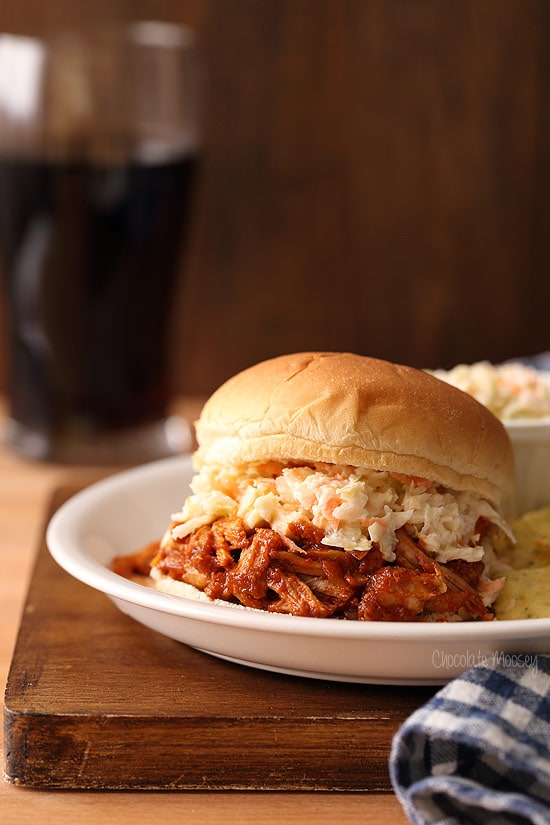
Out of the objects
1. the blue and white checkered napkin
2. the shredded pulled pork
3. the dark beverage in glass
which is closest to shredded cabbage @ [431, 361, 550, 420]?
the shredded pulled pork

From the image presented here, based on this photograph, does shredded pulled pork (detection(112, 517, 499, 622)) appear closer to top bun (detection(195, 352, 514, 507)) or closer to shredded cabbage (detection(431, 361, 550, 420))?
top bun (detection(195, 352, 514, 507))

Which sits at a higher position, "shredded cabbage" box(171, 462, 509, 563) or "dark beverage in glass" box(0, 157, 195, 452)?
"shredded cabbage" box(171, 462, 509, 563)

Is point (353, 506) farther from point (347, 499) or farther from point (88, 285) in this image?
point (88, 285)

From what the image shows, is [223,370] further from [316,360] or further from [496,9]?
[316,360]

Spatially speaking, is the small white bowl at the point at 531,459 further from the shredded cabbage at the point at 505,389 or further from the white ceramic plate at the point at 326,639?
the white ceramic plate at the point at 326,639

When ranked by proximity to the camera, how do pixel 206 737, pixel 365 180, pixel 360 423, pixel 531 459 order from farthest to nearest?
1. pixel 365 180
2. pixel 531 459
3. pixel 360 423
4. pixel 206 737

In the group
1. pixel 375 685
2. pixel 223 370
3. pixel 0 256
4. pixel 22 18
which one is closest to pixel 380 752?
pixel 375 685

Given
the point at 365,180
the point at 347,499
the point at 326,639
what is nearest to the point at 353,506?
the point at 347,499

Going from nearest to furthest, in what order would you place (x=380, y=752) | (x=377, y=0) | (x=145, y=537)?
(x=380, y=752), (x=145, y=537), (x=377, y=0)
